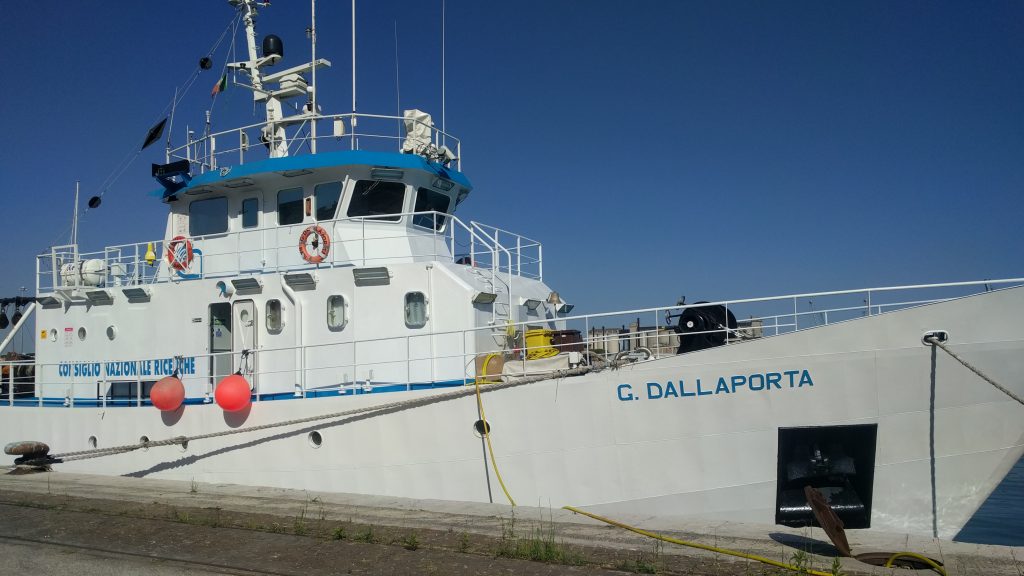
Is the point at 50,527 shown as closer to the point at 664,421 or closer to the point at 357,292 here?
the point at 357,292

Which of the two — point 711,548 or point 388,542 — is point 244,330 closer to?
point 388,542

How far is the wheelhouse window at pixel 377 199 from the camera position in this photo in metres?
12.0

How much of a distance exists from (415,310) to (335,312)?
135 cm

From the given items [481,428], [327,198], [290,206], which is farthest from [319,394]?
[290,206]

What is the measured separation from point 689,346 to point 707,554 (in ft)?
9.55

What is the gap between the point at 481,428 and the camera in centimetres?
918

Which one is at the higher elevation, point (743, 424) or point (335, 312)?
point (335, 312)

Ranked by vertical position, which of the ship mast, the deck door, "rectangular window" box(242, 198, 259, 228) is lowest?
the deck door

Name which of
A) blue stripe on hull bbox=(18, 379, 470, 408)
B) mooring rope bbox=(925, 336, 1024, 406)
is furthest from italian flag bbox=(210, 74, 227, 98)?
mooring rope bbox=(925, 336, 1024, 406)

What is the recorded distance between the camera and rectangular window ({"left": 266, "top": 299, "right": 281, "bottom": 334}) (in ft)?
38.1

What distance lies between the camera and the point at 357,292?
11.0 m

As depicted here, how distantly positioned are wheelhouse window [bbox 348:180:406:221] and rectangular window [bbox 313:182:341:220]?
31 centimetres

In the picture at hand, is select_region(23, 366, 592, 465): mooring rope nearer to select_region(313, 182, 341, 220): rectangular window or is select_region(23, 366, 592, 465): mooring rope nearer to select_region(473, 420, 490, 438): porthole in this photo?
select_region(473, 420, 490, 438): porthole

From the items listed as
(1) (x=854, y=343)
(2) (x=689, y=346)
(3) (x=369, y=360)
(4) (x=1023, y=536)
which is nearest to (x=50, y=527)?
(3) (x=369, y=360)
